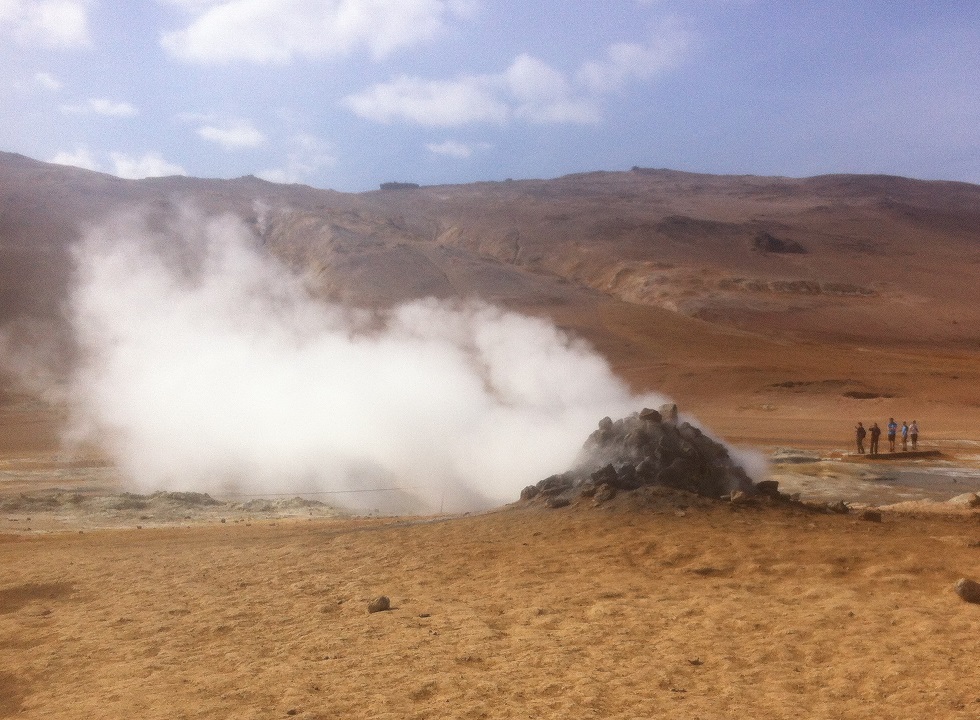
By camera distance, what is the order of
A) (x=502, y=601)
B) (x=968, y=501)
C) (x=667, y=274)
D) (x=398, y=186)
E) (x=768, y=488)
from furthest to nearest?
1. (x=398, y=186)
2. (x=667, y=274)
3. (x=968, y=501)
4. (x=768, y=488)
5. (x=502, y=601)

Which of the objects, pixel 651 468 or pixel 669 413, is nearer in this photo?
pixel 651 468

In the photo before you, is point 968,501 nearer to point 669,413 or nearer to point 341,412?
→ point 669,413

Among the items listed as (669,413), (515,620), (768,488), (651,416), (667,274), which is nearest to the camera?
(515,620)

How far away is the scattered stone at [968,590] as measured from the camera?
777 centimetres

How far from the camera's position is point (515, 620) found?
25.4ft

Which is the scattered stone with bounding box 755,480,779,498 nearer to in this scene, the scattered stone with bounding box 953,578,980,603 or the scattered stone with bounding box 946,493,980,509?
the scattered stone with bounding box 946,493,980,509

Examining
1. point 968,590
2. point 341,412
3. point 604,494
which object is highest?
point 341,412

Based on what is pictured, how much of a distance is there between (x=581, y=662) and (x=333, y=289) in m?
50.1

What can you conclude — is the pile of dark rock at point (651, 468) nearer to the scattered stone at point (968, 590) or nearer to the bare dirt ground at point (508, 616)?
the bare dirt ground at point (508, 616)

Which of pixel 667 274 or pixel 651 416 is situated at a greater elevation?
pixel 667 274

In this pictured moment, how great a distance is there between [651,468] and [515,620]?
5.42 metres

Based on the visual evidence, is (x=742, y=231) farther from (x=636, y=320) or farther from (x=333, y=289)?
(x=333, y=289)

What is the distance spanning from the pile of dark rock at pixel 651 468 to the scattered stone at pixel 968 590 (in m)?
4.07

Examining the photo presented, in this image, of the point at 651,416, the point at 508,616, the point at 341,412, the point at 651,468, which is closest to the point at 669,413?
the point at 651,416
